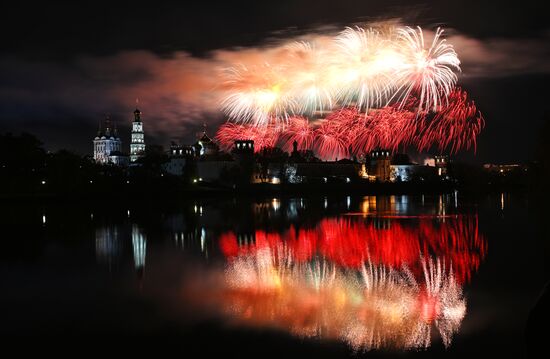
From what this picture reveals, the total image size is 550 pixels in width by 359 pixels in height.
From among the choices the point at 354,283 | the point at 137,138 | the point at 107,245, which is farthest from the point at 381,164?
the point at 354,283

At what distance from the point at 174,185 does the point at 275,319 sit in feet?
170

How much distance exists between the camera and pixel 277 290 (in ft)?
43.0

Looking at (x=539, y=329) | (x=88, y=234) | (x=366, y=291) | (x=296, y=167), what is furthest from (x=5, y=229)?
(x=296, y=167)

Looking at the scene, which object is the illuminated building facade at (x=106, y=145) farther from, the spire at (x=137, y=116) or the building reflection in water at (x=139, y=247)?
the building reflection in water at (x=139, y=247)

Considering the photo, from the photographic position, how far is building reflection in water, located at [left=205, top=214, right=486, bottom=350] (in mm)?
10281

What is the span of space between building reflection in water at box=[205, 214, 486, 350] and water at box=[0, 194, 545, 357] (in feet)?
0.12

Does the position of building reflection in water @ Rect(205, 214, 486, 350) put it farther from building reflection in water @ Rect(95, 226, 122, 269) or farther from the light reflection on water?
building reflection in water @ Rect(95, 226, 122, 269)

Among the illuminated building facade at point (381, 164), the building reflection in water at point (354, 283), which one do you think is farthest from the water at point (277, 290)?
the illuminated building facade at point (381, 164)

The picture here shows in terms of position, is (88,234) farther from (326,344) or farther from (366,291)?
(326,344)

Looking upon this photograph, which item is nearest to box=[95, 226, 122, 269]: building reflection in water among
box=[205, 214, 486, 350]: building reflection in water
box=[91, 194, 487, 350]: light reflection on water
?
box=[91, 194, 487, 350]: light reflection on water

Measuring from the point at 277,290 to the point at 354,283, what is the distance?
181cm

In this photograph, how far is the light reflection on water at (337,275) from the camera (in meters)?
10.4

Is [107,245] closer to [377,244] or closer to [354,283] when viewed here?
[377,244]

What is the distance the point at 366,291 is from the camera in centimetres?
1279
